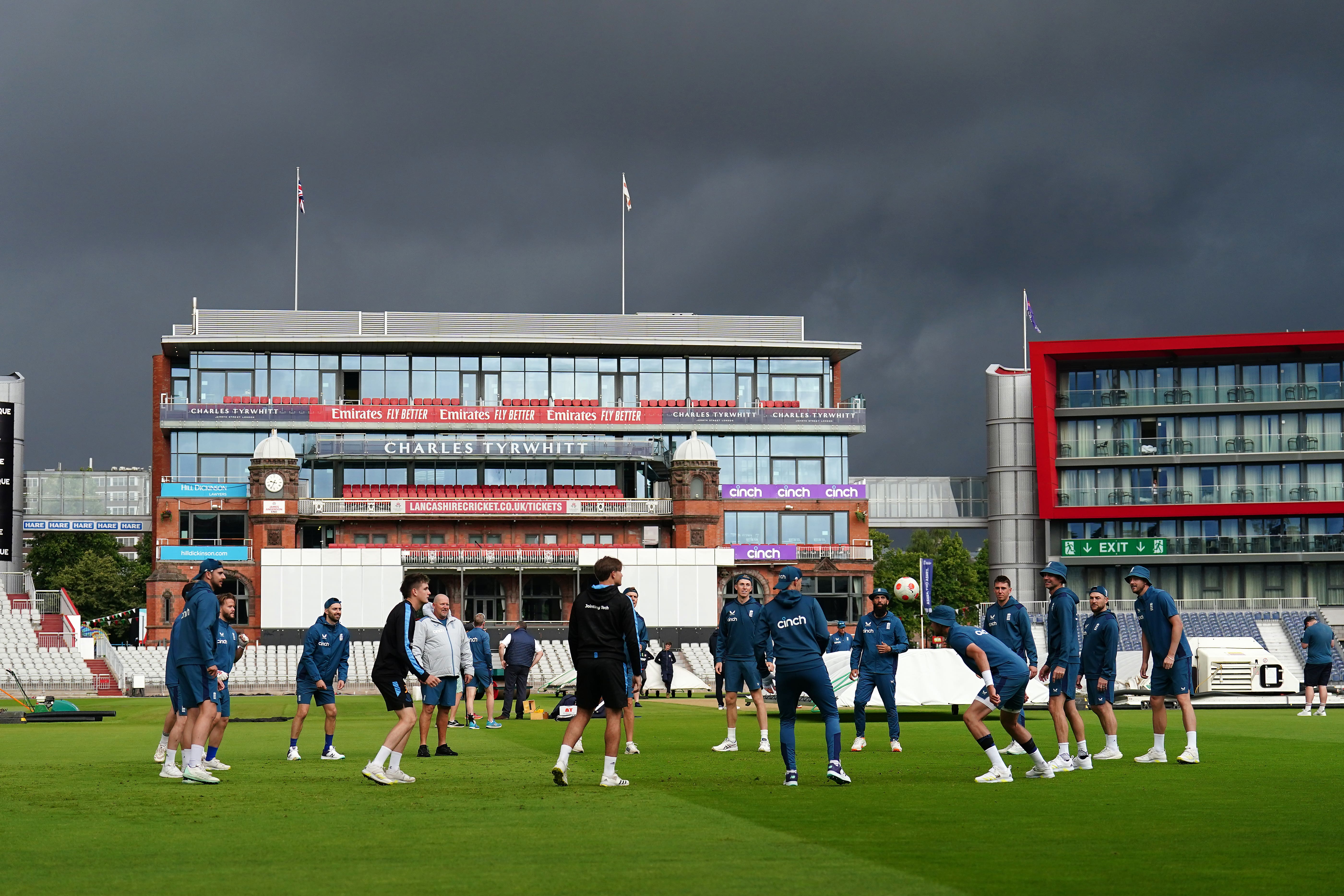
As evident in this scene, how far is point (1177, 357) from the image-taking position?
75812mm

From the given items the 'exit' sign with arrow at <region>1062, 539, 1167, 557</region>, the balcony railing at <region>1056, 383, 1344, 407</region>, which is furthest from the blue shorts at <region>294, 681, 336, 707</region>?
the balcony railing at <region>1056, 383, 1344, 407</region>

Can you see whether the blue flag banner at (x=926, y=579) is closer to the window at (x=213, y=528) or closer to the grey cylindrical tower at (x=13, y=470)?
the window at (x=213, y=528)

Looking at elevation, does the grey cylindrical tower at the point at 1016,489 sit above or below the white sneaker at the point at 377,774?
above

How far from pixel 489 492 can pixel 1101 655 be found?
5940cm

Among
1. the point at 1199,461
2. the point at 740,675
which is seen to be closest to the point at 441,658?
the point at 740,675

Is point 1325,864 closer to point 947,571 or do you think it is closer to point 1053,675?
point 1053,675

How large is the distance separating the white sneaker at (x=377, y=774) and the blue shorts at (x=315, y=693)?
3.84 metres

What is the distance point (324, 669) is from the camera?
57.5 feet

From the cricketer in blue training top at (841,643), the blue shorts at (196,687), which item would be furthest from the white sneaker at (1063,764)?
the cricketer in blue training top at (841,643)

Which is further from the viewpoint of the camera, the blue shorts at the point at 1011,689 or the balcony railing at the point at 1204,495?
the balcony railing at the point at 1204,495

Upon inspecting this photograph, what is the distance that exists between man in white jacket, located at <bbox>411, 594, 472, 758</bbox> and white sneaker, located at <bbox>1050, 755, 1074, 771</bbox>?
6352 millimetres

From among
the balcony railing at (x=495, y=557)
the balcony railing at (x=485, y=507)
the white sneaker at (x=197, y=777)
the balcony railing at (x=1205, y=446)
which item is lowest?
the white sneaker at (x=197, y=777)

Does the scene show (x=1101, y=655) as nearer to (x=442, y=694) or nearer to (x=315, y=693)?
(x=442, y=694)

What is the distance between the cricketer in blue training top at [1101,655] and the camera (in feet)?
51.8
